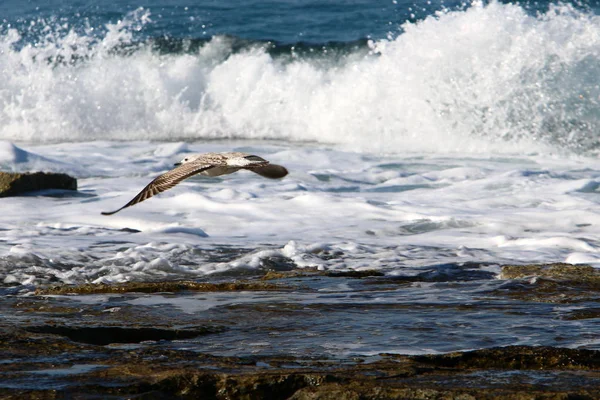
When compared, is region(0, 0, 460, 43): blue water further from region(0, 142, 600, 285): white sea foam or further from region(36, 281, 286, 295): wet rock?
region(36, 281, 286, 295): wet rock

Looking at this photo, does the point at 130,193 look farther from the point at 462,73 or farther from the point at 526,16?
the point at 526,16

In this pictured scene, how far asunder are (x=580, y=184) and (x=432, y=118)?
13.5 ft

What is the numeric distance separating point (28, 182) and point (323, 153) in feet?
14.9

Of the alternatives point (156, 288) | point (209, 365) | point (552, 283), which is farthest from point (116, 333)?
point (552, 283)

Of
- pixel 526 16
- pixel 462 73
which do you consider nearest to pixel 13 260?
pixel 462 73

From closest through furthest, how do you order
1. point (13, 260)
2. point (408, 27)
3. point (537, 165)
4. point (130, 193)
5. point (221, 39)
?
point (13, 260) → point (130, 193) → point (537, 165) → point (408, 27) → point (221, 39)

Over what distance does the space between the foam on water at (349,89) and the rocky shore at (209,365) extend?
27.1 ft

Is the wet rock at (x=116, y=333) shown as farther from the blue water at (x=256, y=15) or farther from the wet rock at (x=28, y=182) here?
the blue water at (x=256, y=15)

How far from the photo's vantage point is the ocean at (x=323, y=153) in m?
4.48

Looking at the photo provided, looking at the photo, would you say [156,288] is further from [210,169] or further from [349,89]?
[349,89]

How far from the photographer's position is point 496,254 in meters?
6.07

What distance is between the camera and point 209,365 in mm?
3092

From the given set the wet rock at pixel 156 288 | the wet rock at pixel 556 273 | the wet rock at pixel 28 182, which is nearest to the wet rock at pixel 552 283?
the wet rock at pixel 556 273

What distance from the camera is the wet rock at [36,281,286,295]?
4.58 metres
